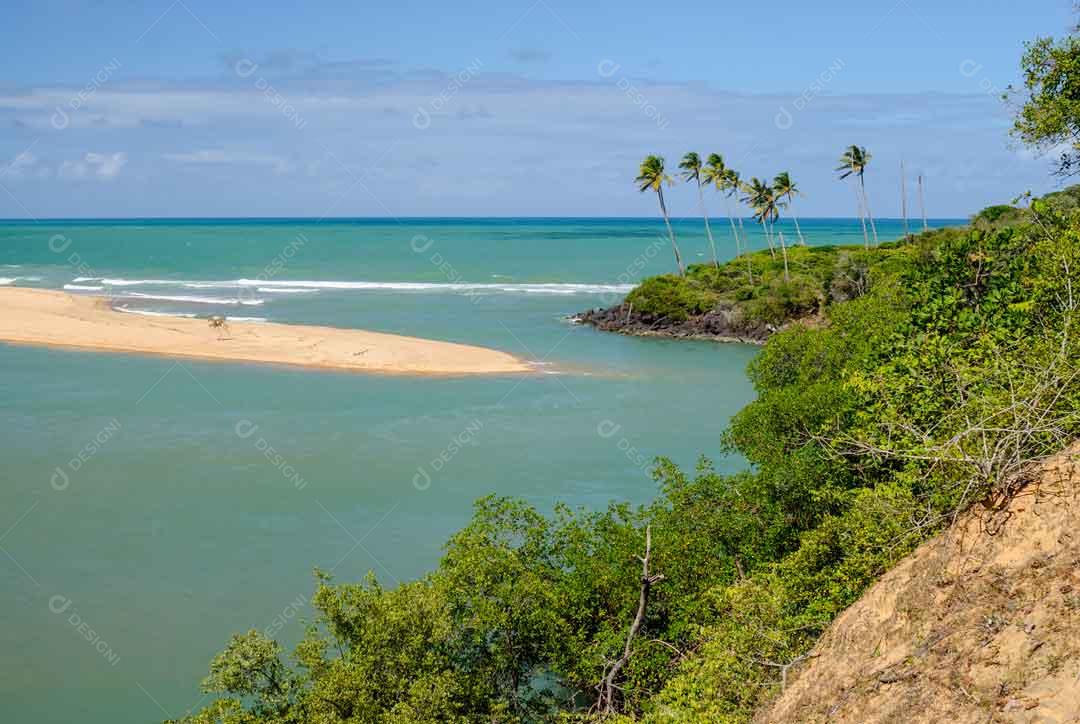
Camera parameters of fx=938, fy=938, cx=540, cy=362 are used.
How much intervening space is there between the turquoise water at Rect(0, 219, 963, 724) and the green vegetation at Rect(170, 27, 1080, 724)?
18.5 feet

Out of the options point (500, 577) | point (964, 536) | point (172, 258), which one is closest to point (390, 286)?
point (172, 258)

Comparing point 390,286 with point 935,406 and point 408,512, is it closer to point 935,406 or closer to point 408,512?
point 408,512

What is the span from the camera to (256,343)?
50375mm

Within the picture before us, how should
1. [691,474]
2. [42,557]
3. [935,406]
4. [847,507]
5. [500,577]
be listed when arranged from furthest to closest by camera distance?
[691,474]
[42,557]
[847,507]
[500,577]
[935,406]

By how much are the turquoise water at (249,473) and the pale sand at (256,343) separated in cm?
219

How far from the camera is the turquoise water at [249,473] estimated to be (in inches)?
733

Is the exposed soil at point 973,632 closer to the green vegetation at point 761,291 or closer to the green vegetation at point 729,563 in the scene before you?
the green vegetation at point 729,563

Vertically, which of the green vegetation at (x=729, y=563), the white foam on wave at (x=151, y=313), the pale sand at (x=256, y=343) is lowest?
the green vegetation at (x=729, y=563)

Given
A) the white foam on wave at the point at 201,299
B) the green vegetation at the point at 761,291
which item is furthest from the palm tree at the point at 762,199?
the white foam on wave at the point at 201,299

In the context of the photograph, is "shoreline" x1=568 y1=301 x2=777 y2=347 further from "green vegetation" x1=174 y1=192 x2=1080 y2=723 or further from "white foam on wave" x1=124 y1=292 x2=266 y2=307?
"green vegetation" x1=174 y1=192 x2=1080 y2=723

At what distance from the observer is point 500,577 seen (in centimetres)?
1458

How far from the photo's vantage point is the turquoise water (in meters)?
18.6

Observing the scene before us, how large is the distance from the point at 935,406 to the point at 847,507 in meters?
2.78

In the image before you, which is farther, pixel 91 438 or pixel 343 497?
pixel 91 438
